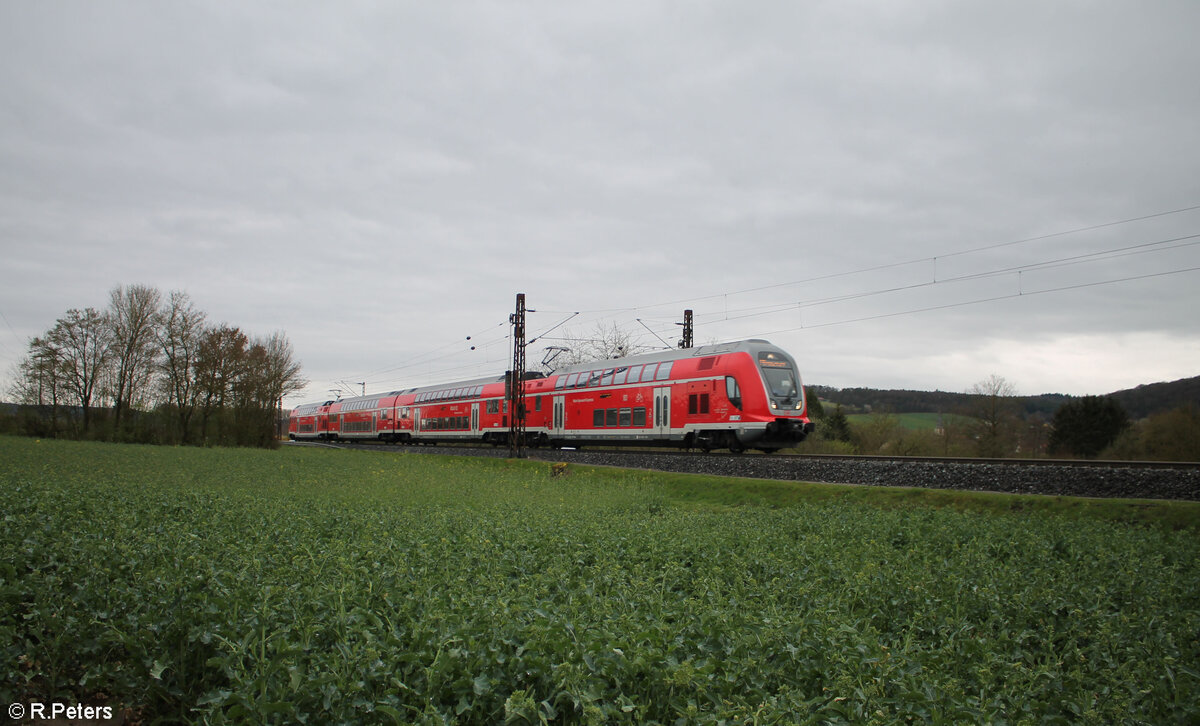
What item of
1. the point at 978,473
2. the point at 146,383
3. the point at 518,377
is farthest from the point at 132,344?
the point at 978,473

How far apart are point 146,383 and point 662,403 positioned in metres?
39.5

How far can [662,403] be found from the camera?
29.7 meters

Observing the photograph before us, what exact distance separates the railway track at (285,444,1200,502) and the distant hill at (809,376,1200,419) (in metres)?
22.0

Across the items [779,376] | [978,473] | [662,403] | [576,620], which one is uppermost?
[779,376]

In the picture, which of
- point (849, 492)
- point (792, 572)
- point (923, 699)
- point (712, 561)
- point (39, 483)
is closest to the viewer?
point (923, 699)

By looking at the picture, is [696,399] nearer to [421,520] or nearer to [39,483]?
[421,520]

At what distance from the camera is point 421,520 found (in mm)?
10672

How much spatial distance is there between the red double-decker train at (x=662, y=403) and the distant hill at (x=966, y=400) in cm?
2091

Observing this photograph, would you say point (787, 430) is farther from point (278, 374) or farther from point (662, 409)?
point (278, 374)

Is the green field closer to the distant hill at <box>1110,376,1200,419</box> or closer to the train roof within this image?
the train roof

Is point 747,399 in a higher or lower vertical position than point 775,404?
higher

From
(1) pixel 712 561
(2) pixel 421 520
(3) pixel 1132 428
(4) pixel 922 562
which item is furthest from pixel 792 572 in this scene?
(3) pixel 1132 428

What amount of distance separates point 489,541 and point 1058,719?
5.80 m

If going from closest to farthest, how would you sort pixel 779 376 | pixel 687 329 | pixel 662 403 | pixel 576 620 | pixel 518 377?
pixel 576 620, pixel 779 376, pixel 662 403, pixel 518 377, pixel 687 329
